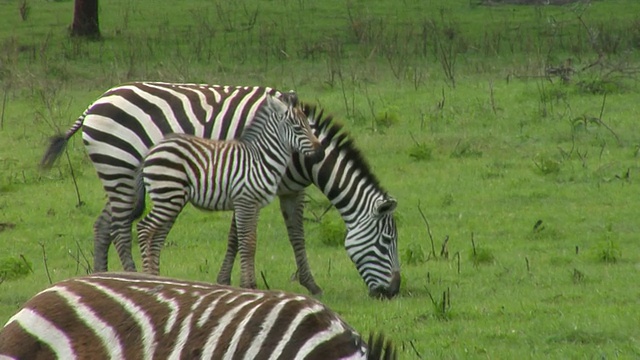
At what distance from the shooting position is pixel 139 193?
31.3 ft

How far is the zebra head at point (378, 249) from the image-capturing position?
29.7 feet

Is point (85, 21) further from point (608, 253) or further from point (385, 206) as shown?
point (608, 253)

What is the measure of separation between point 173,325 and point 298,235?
18.1 feet

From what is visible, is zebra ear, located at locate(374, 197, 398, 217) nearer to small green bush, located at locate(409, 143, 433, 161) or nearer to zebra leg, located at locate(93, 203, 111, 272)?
zebra leg, located at locate(93, 203, 111, 272)

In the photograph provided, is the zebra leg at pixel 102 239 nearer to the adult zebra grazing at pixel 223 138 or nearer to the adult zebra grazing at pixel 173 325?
the adult zebra grazing at pixel 223 138

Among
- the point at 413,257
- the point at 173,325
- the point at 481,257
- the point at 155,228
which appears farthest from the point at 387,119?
the point at 173,325

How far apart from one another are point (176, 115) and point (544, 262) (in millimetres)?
3515

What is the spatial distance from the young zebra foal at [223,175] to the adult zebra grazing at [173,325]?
4.53 meters

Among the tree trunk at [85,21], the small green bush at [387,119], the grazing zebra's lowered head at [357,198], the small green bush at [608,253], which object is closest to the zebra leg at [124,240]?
the grazing zebra's lowered head at [357,198]

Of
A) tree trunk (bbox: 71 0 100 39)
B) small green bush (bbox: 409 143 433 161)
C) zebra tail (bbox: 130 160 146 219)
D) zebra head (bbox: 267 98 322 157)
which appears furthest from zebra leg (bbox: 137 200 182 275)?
tree trunk (bbox: 71 0 100 39)

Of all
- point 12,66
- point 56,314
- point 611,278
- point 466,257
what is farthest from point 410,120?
point 56,314

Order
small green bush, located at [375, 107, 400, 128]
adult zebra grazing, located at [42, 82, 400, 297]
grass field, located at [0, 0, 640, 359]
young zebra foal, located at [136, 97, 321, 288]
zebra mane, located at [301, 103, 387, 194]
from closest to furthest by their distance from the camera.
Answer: grass field, located at [0, 0, 640, 359]
young zebra foal, located at [136, 97, 321, 288]
adult zebra grazing, located at [42, 82, 400, 297]
zebra mane, located at [301, 103, 387, 194]
small green bush, located at [375, 107, 400, 128]

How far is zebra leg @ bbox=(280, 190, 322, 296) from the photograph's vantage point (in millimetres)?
9328

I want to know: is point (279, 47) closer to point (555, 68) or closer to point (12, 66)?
point (12, 66)
